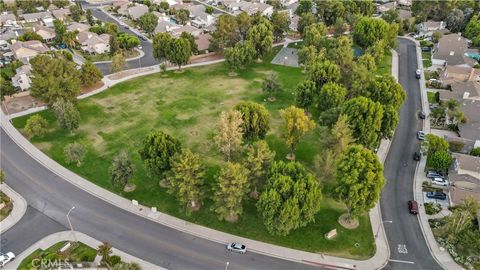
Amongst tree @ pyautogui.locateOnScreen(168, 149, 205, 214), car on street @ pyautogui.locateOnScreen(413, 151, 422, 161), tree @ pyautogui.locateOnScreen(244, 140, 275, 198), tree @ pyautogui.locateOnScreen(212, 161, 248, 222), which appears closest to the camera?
tree @ pyautogui.locateOnScreen(212, 161, 248, 222)

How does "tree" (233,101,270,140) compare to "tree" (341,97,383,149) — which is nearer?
"tree" (341,97,383,149)

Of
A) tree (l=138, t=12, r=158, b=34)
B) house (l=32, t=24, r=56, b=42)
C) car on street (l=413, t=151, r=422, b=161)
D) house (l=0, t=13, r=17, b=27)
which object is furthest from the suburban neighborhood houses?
house (l=0, t=13, r=17, b=27)

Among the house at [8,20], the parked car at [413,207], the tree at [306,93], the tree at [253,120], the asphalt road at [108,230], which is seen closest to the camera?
the asphalt road at [108,230]


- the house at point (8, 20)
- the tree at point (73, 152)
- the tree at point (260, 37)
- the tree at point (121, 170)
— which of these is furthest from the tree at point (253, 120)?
the house at point (8, 20)

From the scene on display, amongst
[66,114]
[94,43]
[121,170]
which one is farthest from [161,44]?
[121,170]

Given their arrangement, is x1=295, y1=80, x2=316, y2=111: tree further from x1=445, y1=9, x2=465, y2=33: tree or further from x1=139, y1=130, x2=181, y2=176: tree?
x1=445, y1=9, x2=465, y2=33: tree

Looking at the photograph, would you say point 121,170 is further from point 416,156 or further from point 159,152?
point 416,156

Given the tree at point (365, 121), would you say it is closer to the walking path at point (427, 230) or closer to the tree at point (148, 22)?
the walking path at point (427, 230)
